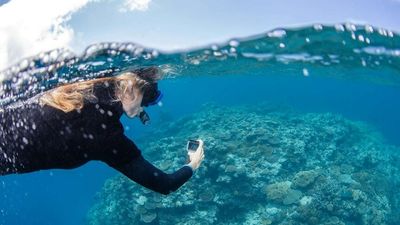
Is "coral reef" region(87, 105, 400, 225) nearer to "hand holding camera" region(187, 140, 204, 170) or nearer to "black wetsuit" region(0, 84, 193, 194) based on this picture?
"hand holding camera" region(187, 140, 204, 170)

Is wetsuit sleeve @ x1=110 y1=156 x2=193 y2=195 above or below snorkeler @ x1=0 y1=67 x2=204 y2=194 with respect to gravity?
below

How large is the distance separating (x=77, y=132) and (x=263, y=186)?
12126 millimetres

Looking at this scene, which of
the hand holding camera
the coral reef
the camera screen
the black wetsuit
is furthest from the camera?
the coral reef

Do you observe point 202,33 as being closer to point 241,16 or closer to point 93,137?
point 241,16

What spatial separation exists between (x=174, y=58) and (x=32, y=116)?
588 centimetres

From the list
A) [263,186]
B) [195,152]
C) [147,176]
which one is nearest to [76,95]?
[147,176]

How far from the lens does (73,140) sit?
145 inches

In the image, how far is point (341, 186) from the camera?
1486 cm

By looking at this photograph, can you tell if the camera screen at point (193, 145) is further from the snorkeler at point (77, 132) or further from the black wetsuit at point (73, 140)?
the black wetsuit at point (73, 140)

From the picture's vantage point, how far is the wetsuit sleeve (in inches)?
160

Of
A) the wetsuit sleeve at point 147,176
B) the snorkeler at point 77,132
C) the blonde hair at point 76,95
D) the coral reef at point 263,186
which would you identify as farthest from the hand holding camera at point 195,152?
the coral reef at point 263,186

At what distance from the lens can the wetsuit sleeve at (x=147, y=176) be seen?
4062 mm

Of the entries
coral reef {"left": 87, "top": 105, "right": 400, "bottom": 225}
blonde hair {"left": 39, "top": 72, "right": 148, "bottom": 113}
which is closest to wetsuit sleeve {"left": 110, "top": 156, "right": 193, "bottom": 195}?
blonde hair {"left": 39, "top": 72, "right": 148, "bottom": 113}

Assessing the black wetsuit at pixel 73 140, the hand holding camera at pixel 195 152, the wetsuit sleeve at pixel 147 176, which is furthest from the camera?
the hand holding camera at pixel 195 152
